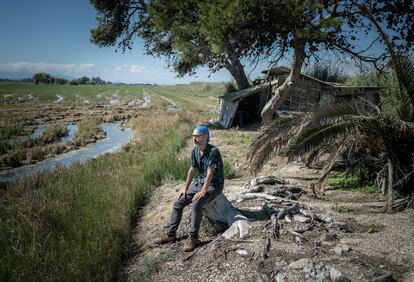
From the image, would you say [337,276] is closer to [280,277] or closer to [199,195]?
[280,277]

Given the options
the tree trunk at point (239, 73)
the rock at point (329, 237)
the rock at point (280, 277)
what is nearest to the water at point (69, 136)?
the tree trunk at point (239, 73)

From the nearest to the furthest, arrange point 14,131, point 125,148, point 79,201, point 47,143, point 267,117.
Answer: point 79,201
point 267,117
point 125,148
point 47,143
point 14,131

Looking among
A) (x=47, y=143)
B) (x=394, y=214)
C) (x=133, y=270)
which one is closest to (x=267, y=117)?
(x=394, y=214)

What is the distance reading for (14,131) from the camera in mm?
20859

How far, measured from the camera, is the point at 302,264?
3.85 metres

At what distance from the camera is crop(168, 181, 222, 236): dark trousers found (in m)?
4.83

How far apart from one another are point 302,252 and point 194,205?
1580 millimetres

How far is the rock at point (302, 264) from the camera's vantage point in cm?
380

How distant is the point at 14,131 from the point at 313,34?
61.7ft

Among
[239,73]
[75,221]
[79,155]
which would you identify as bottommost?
[79,155]

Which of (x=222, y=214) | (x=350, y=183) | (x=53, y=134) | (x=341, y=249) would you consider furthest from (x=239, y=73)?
(x=341, y=249)

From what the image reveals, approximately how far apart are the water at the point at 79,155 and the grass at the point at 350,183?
9583 millimetres

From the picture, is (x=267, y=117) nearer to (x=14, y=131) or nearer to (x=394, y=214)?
(x=394, y=214)

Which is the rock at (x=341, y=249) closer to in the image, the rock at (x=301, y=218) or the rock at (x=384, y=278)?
the rock at (x=384, y=278)
